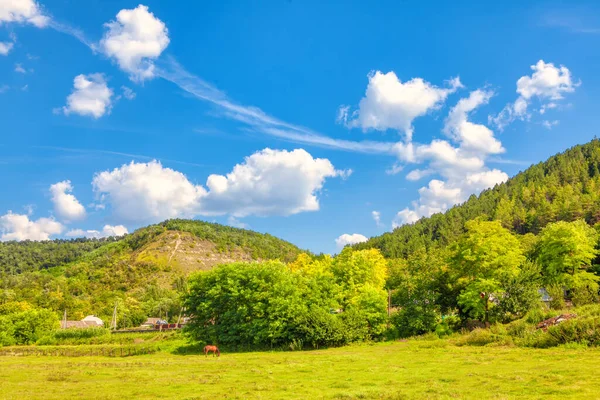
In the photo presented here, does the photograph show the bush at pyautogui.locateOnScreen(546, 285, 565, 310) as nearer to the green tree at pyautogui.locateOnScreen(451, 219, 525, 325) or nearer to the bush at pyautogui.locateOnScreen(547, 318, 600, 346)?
the green tree at pyautogui.locateOnScreen(451, 219, 525, 325)

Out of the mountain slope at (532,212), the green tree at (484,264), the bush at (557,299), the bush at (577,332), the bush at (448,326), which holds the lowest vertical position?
the bush at (448,326)

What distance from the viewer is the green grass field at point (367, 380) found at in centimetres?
1775

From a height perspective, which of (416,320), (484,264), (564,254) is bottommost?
(416,320)

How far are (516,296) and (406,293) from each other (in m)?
12.8

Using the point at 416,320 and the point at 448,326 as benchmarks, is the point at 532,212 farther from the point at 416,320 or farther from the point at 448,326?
the point at 416,320

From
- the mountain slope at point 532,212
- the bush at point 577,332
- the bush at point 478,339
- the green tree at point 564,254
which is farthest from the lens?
the mountain slope at point 532,212

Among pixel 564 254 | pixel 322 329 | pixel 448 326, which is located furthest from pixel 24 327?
pixel 564 254

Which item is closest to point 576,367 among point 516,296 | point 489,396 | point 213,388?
point 489,396

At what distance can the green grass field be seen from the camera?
1775 cm

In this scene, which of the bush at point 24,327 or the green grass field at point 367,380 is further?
the bush at point 24,327

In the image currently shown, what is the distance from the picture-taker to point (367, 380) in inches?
887

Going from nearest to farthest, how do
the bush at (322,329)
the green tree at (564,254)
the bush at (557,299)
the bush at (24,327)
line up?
1. the bush at (557,299)
2. the bush at (322,329)
3. the green tree at (564,254)
4. the bush at (24,327)

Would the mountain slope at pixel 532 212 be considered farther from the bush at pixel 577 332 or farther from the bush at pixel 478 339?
the bush at pixel 577 332

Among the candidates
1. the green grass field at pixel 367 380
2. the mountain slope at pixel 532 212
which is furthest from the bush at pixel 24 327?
the mountain slope at pixel 532 212
